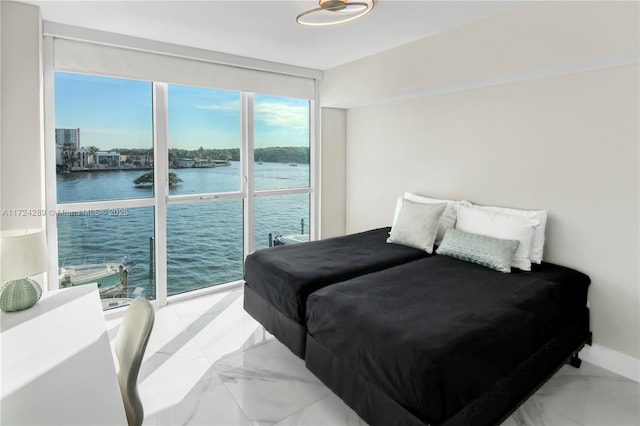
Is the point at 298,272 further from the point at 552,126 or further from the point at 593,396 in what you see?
the point at 552,126

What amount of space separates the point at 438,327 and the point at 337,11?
79.7 inches

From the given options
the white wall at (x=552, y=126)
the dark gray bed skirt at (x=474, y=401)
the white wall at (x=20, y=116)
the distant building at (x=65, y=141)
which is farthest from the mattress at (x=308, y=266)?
the distant building at (x=65, y=141)

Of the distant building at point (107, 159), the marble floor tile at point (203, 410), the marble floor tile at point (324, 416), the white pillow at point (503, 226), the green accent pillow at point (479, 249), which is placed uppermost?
the distant building at point (107, 159)

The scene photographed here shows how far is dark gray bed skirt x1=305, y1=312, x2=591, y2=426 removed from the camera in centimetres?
175

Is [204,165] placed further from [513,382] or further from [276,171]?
[513,382]

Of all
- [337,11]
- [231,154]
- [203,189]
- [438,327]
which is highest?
[337,11]

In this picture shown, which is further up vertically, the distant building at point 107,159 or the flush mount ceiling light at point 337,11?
the flush mount ceiling light at point 337,11

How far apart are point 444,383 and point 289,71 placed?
350cm

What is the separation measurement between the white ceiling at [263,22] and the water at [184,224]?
47.3 inches

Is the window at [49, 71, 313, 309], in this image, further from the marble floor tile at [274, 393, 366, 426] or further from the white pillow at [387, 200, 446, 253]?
the marble floor tile at [274, 393, 366, 426]

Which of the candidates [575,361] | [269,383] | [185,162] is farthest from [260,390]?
[185,162]

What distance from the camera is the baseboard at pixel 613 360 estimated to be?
100.0 inches

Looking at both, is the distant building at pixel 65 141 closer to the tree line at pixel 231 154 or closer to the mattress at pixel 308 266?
the tree line at pixel 231 154

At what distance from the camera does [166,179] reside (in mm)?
3631
